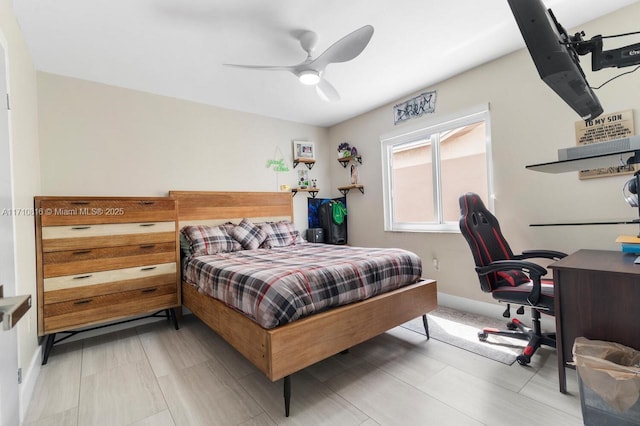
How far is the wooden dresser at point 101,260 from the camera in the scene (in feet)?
7.34

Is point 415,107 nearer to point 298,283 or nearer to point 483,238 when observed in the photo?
point 483,238

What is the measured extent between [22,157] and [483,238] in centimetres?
348

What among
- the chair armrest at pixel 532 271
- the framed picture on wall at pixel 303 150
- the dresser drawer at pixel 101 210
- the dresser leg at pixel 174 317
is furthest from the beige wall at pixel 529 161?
the dresser drawer at pixel 101 210

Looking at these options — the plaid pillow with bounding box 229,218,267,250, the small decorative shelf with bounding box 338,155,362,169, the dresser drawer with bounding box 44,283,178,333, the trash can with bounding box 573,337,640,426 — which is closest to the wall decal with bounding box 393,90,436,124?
the small decorative shelf with bounding box 338,155,362,169

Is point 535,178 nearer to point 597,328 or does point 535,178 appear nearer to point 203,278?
point 597,328

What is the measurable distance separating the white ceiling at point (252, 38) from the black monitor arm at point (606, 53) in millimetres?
1039

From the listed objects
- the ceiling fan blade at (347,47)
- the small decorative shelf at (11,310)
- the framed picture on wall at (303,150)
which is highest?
the ceiling fan blade at (347,47)

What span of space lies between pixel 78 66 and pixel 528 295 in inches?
165

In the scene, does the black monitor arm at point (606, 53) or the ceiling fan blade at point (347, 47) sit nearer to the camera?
the black monitor arm at point (606, 53)

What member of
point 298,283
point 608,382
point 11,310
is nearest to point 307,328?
point 298,283

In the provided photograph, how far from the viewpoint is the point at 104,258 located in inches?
97.3

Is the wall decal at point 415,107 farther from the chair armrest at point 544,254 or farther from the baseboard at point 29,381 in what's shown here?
the baseboard at point 29,381

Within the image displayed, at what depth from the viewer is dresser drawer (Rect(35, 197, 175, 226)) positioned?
226cm

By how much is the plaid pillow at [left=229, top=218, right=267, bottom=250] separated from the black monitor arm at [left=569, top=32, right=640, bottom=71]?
3072 mm
